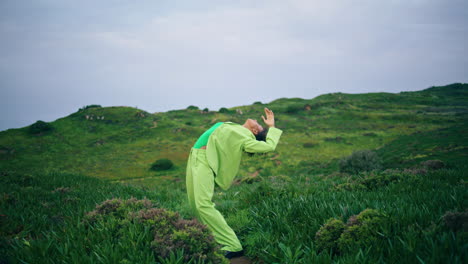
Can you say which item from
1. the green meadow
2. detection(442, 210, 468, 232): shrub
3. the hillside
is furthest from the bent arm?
the hillside

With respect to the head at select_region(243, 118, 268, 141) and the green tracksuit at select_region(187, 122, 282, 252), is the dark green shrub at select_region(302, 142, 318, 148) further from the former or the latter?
the green tracksuit at select_region(187, 122, 282, 252)

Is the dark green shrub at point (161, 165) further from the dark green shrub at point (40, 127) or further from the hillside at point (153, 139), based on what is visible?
the dark green shrub at point (40, 127)

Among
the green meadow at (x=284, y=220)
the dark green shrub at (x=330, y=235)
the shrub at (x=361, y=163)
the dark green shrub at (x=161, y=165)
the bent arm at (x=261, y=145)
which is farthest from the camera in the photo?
the dark green shrub at (x=161, y=165)

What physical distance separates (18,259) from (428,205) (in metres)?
5.14

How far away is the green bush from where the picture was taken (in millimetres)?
2784

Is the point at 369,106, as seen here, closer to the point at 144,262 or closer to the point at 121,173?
the point at 121,173

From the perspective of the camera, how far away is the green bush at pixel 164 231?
9.13ft

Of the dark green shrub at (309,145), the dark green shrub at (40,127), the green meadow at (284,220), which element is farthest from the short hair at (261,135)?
the dark green shrub at (40,127)

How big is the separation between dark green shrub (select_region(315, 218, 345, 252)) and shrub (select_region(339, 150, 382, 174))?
11214mm

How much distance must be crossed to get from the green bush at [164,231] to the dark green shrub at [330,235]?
→ 4.19 ft

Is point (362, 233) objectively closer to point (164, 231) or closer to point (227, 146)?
point (227, 146)

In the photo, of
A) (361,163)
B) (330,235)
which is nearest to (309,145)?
(361,163)

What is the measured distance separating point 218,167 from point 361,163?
11.8 m

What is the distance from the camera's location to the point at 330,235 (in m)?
3.11
